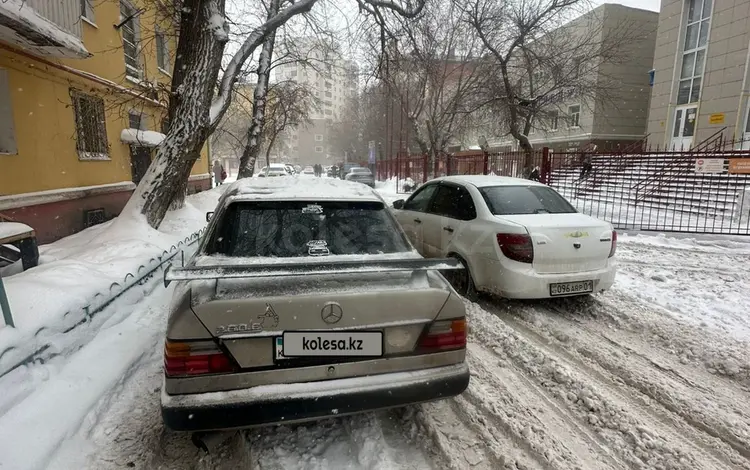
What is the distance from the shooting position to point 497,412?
267 cm

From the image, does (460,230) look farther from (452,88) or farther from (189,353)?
(452,88)

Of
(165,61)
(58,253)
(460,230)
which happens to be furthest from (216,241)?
(165,61)

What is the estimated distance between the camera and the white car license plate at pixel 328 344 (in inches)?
79.5

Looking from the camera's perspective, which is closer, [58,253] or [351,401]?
[351,401]

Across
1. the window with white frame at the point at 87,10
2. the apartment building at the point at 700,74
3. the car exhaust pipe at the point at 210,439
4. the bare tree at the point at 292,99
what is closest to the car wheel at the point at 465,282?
the car exhaust pipe at the point at 210,439

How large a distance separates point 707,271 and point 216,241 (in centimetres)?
723

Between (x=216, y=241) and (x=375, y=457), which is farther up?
(x=216, y=241)

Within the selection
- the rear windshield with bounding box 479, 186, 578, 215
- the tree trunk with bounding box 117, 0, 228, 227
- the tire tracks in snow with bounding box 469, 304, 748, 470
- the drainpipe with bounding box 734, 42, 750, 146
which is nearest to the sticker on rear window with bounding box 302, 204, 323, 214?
the tire tracks in snow with bounding box 469, 304, 748, 470

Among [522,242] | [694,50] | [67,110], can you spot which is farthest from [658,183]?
[67,110]

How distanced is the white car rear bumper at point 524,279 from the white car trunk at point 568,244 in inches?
2.6

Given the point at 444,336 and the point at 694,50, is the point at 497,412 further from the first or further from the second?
the point at 694,50

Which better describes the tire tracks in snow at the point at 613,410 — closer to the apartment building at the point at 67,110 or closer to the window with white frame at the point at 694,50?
the apartment building at the point at 67,110

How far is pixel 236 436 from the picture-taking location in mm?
2404

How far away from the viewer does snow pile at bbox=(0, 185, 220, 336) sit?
3.28m
